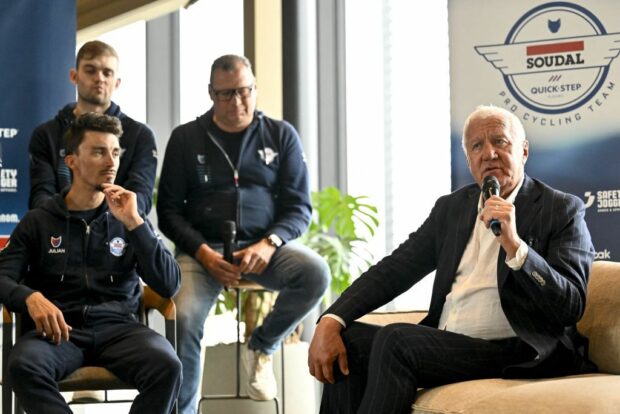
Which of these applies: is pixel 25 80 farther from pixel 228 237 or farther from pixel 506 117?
pixel 506 117

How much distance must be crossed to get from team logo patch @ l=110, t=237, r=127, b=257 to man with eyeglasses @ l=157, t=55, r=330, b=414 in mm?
567

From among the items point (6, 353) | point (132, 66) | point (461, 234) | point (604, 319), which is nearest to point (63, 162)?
point (6, 353)

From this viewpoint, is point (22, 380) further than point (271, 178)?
No

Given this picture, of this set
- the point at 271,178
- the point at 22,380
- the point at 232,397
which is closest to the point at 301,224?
the point at 271,178

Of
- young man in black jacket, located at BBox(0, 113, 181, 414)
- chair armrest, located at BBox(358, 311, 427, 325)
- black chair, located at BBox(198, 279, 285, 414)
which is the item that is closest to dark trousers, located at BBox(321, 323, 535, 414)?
chair armrest, located at BBox(358, 311, 427, 325)

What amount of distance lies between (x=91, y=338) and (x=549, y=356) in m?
1.79

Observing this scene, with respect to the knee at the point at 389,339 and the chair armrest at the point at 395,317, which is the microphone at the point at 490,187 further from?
the chair armrest at the point at 395,317

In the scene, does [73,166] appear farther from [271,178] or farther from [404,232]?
[404,232]

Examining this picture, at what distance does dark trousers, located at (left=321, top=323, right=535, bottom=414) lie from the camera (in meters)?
3.16

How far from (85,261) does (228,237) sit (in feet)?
2.43

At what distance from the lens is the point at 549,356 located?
10.2ft

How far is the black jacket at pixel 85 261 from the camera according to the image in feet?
13.5

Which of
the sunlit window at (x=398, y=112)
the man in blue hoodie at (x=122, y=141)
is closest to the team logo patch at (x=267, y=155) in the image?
the man in blue hoodie at (x=122, y=141)

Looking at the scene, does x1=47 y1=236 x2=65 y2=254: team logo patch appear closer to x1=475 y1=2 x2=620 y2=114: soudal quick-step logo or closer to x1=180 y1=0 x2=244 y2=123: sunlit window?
x1=475 y1=2 x2=620 y2=114: soudal quick-step logo
